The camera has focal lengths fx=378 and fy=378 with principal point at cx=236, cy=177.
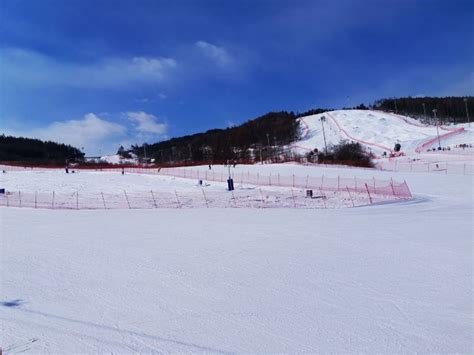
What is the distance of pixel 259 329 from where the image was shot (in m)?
5.26

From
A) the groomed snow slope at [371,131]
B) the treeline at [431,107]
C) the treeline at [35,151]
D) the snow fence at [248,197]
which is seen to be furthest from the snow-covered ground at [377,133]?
the treeline at [35,151]

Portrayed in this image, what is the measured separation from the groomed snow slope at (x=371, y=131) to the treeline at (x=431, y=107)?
16510mm

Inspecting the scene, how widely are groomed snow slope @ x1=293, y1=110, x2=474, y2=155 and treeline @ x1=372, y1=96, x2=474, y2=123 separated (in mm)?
16510

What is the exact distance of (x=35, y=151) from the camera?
134375 mm

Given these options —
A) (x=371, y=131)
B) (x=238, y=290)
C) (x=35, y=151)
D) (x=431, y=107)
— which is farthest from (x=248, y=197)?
(x=431, y=107)

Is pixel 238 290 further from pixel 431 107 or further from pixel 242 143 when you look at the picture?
pixel 431 107

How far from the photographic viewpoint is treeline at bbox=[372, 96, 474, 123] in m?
151

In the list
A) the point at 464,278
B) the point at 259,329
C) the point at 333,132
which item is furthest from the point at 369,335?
the point at 333,132

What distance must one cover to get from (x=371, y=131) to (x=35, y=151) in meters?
117

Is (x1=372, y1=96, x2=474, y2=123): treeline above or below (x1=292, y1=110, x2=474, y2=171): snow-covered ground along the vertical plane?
above

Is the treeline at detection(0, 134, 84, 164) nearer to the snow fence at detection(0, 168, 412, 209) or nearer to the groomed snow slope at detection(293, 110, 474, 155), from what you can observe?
the groomed snow slope at detection(293, 110, 474, 155)

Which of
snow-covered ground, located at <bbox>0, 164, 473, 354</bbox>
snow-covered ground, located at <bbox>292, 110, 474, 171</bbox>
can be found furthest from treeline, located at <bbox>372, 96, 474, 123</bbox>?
snow-covered ground, located at <bbox>0, 164, 473, 354</bbox>

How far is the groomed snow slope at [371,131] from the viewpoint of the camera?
102000 millimetres

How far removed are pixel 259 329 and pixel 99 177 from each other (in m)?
46.5
